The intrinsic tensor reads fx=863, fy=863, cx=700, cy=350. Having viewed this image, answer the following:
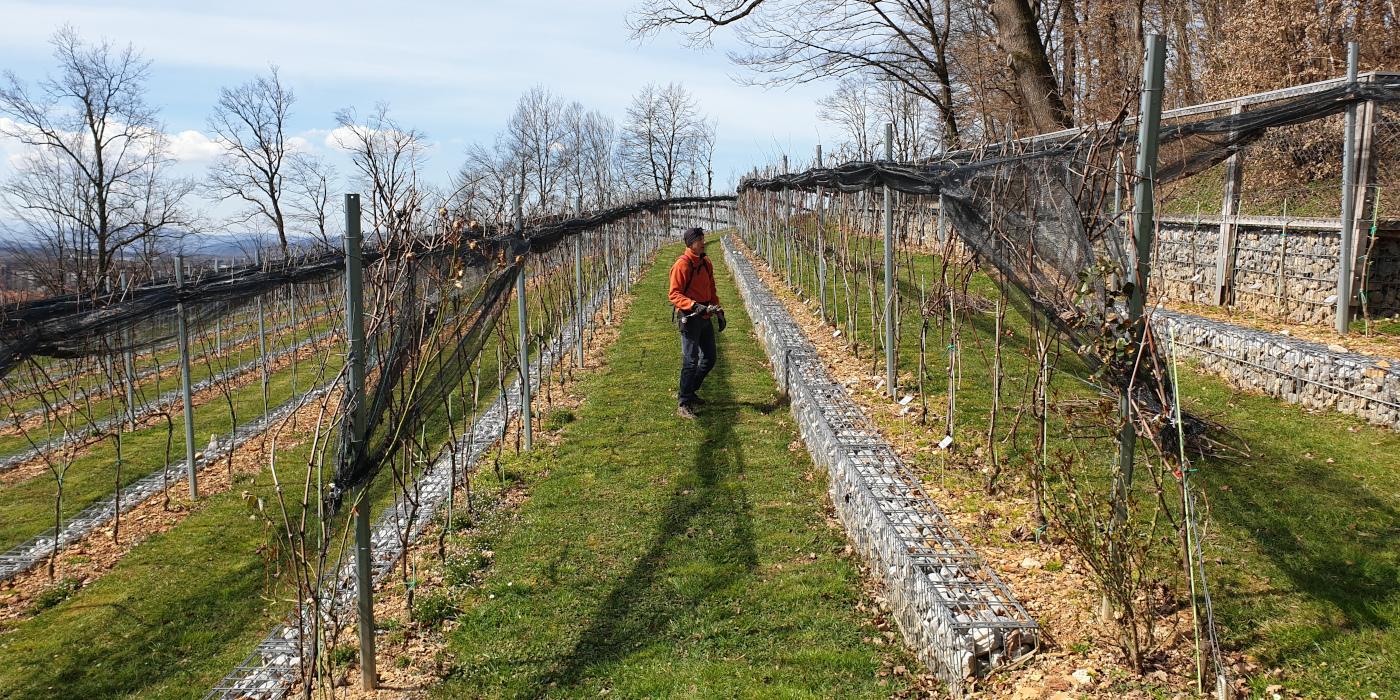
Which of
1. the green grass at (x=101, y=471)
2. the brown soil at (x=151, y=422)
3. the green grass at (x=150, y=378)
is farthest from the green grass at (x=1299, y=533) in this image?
the green grass at (x=150, y=378)

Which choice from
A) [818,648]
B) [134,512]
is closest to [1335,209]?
[818,648]

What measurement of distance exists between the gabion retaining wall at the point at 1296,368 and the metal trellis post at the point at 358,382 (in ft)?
14.4

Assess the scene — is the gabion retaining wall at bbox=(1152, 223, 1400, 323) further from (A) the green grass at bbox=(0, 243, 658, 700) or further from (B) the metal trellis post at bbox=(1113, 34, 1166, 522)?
(A) the green grass at bbox=(0, 243, 658, 700)

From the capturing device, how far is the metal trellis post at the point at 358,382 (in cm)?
317

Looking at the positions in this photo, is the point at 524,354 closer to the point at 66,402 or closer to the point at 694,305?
the point at 694,305

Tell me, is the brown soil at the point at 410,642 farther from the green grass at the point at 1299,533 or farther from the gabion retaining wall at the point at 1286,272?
the gabion retaining wall at the point at 1286,272

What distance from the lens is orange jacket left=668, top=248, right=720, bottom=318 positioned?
23.4 ft

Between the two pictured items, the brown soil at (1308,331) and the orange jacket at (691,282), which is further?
the orange jacket at (691,282)

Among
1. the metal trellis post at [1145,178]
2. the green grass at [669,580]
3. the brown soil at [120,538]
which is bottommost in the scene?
the brown soil at [120,538]

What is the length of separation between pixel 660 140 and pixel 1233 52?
42485 mm

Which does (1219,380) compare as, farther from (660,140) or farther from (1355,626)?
(660,140)

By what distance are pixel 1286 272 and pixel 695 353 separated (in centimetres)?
538

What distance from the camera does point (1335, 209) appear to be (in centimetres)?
837

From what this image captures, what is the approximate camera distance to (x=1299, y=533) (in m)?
4.02
